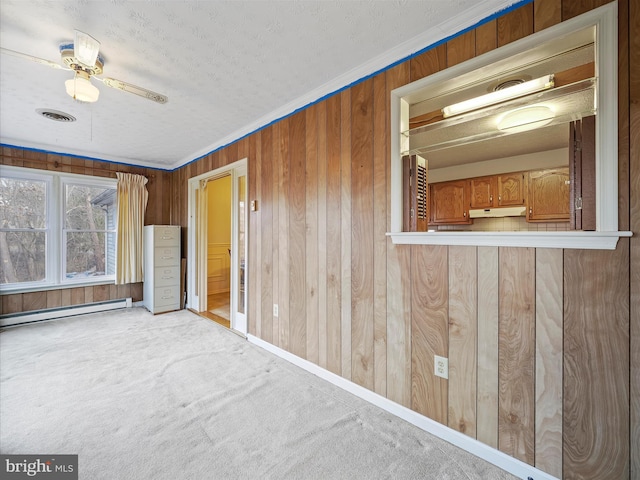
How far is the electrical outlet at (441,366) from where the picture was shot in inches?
68.2

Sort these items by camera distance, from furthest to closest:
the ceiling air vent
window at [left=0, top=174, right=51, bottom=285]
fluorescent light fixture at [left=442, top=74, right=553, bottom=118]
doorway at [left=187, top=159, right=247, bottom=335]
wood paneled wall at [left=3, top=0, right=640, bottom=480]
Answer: window at [left=0, top=174, right=51, bottom=285], doorway at [left=187, top=159, right=247, bottom=335], the ceiling air vent, fluorescent light fixture at [left=442, top=74, right=553, bottom=118], wood paneled wall at [left=3, top=0, right=640, bottom=480]

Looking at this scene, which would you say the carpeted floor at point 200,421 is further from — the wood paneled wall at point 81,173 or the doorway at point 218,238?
the doorway at point 218,238

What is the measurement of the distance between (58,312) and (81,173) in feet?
6.67

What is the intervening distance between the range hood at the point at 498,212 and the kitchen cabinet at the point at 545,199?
0.08 metres

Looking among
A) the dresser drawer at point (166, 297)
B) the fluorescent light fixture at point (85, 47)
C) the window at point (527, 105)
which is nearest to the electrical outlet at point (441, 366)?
the window at point (527, 105)

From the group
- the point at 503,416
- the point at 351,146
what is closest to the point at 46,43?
the point at 351,146

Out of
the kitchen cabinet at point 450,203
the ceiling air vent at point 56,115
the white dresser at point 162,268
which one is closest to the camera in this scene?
the ceiling air vent at point 56,115

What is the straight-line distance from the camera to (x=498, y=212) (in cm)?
340

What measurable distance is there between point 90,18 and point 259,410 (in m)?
2.57

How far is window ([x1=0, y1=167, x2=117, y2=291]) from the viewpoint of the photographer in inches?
151

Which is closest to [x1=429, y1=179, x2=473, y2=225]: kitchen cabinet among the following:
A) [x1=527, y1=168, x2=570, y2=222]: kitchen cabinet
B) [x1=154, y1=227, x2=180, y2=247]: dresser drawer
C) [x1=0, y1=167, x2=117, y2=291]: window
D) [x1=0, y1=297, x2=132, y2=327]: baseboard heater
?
[x1=527, y1=168, x2=570, y2=222]: kitchen cabinet

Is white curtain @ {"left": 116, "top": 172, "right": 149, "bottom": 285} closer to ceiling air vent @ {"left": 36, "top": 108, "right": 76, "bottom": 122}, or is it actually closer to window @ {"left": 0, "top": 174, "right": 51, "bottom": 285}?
window @ {"left": 0, "top": 174, "right": 51, "bottom": 285}

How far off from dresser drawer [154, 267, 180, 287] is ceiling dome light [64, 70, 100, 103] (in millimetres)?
3088

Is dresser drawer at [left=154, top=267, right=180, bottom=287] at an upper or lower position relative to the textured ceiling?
lower
